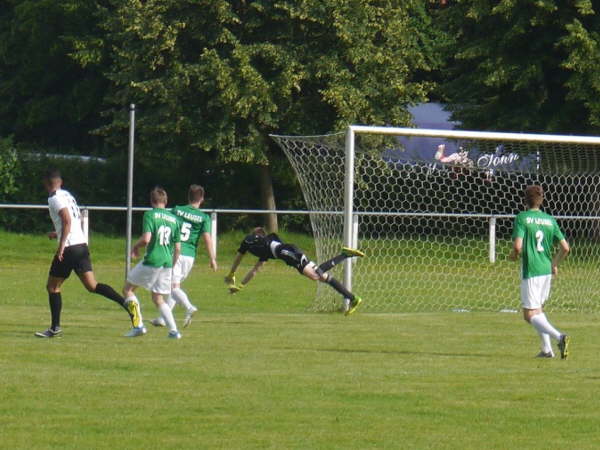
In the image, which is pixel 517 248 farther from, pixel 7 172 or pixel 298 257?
pixel 7 172

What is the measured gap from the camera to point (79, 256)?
14328 mm

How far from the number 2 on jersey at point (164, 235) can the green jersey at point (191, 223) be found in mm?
840

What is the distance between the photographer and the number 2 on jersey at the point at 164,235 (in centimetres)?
1442

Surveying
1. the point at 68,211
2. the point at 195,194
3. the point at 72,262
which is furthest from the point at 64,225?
the point at 195,194

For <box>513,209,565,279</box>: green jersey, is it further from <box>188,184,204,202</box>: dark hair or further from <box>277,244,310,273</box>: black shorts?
<box>277,244,310,273</box>: black shorts

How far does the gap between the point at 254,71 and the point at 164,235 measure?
2204 centimetres

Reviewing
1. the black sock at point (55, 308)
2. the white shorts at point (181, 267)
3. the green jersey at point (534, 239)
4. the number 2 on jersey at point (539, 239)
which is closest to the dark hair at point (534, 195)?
the green jersey at point (534, 239)

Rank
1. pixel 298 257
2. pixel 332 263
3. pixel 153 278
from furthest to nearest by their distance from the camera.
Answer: pixel 332 263 < pixel 298 257 < pixel 153 278

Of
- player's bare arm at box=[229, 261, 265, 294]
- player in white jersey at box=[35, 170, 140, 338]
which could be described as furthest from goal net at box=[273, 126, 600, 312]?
player in white jersey at box=[35, 170, 140, 338]

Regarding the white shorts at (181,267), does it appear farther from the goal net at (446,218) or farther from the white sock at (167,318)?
the goal net at (446,218)

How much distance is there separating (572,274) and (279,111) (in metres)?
15.9

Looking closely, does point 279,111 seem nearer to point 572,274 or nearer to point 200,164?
point 200,164

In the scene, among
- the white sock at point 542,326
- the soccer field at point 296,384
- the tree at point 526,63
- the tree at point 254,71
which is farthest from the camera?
the tree at point 254,71

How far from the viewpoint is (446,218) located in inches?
1057
